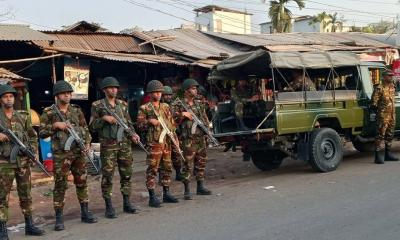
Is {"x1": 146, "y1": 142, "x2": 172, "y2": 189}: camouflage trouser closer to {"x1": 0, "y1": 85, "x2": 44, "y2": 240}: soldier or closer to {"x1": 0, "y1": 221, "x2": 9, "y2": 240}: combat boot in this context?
{"x1": 0, "y1": 85, "x2": 44, "y2": 240}: soldier

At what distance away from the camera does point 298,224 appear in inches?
202

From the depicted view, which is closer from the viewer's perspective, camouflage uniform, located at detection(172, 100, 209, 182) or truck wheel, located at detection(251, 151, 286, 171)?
camouflage uniform, located at detection(172, 100, 209, 182)

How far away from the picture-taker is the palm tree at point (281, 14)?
38.1 metres

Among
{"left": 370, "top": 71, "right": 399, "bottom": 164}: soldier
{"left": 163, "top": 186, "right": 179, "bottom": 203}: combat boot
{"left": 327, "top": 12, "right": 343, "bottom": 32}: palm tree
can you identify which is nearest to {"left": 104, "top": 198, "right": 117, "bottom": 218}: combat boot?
{"left": 163, "top": 186, "right": 179, "bottom": 203}: combat boot

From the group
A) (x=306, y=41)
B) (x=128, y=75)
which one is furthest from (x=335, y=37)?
(x=128, y=75)

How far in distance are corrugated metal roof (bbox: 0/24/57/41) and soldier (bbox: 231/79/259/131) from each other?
4248 mm

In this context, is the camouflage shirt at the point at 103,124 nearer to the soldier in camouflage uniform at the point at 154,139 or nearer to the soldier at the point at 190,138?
the soldier in camouflage uniform at the point at 154,139

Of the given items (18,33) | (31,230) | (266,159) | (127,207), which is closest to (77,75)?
(18,33)

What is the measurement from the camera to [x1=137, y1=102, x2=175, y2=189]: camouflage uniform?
6.41 meters

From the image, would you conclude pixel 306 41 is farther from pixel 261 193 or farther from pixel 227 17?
pixel 227 17

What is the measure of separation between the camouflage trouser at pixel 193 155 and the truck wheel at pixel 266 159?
2149 millimetres

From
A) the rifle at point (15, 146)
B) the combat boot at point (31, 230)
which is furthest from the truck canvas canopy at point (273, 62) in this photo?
the combat boot at point (31, 230)

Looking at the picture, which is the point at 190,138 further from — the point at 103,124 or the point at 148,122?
the point at 103,124

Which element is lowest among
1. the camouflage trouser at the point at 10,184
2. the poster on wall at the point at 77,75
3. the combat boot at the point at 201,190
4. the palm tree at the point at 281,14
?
the combat boot at the point at 201,190
